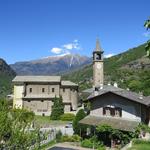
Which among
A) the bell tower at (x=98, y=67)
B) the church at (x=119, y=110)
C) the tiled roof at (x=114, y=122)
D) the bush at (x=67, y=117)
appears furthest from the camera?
the bell tower at (x=98, y=67)

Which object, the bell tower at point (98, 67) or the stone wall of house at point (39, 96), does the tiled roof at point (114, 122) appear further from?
the stone wall of house at point (39, 96)

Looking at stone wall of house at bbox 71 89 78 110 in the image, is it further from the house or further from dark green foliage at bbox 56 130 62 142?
dark green foliage at bbox 56 130 62 142

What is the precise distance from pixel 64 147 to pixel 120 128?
6729mm

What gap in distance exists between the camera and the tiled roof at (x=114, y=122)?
42.0 metres

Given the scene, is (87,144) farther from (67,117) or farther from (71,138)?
(67,117)

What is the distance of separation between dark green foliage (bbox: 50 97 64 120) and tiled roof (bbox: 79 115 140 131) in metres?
22.4

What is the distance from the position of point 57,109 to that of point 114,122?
93.9 feet

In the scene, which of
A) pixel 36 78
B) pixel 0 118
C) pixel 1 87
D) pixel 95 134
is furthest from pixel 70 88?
pixel 1 87

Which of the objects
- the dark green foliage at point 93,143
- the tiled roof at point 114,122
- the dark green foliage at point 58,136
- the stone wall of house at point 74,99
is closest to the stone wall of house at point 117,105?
the tiled roof at point 114,122

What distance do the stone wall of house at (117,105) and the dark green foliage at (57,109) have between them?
22.7 m

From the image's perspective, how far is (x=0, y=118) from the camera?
15.9 meters

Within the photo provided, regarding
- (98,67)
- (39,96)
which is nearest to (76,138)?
(39,96)

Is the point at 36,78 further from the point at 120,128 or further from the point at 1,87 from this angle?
the point at 1,87

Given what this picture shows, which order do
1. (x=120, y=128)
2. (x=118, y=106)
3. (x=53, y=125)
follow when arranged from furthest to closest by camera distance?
(x=53, y=125), (x=118, y=106), (x=120, y=128)
